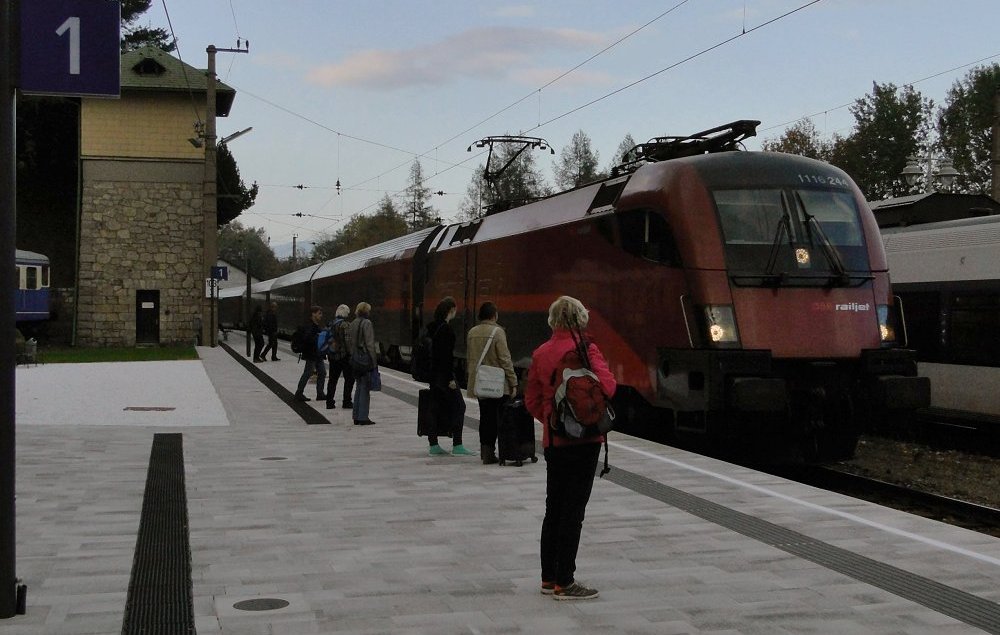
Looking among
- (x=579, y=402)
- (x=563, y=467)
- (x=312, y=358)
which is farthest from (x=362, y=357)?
(x=579, y=402)

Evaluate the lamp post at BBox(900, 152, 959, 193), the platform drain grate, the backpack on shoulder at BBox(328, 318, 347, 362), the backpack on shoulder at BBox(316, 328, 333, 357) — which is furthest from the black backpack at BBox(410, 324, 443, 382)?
the lamp post at BBox(900, 152, 959, 193)

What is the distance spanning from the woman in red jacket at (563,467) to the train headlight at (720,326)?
5.38 m

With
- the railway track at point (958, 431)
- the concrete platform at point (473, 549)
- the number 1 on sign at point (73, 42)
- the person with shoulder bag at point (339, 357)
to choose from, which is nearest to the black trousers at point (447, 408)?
the concrete platform at point (473, 549)

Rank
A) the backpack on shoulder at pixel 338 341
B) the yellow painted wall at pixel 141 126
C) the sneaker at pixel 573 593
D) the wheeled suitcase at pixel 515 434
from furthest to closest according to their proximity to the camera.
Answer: the yellow painted wall at pixel 141 126, the backpack on shoulder at pixel 338 341, the wheeled suitcase at pixel 515 434, the sneaker at pixel 573 593

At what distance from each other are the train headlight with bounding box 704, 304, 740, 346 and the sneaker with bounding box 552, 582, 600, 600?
18.9 ft

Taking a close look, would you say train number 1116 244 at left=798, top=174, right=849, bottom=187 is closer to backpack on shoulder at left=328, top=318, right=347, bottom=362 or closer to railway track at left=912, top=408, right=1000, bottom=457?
railway track at left=912, top=408, right=1000, bottom=457

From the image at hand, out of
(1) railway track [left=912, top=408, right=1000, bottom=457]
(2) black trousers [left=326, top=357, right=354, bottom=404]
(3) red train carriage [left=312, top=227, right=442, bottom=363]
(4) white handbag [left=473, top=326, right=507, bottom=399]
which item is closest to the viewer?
(4) white handbag [left=473, top=326, right=507, bottom=399]

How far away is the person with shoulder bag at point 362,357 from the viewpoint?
1422 cm

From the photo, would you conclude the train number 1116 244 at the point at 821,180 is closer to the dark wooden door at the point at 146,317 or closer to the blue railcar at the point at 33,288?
the dark wooden door at the point at 146,317

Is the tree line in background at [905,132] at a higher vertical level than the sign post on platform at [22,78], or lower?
higher

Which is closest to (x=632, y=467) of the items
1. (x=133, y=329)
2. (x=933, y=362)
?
(x=933, y=362)

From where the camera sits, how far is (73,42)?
226 inches

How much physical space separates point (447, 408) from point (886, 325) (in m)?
4.59

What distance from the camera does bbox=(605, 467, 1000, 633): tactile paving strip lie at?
5.60 m
